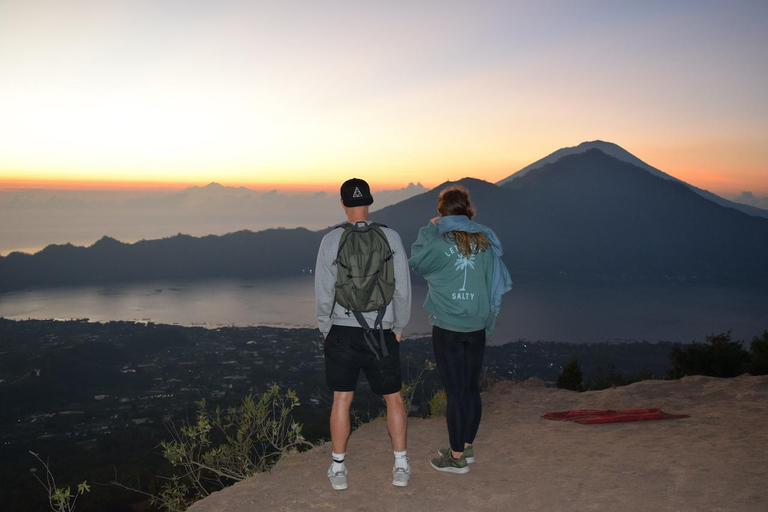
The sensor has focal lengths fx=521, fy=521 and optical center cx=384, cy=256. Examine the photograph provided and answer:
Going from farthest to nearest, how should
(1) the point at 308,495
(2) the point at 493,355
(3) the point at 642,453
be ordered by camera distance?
(2) the point at 493,355
(3) the point at 642,453
(1) the point at 308,495

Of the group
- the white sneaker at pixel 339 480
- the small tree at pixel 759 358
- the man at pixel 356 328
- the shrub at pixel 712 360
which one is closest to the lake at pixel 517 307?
the shrub at pixel 712 360

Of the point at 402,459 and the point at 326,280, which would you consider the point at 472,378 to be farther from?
the point at 326,280

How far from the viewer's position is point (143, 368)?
6347 centimetres

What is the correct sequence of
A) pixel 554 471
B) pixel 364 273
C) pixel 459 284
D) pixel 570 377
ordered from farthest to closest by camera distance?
pixel 570 377, pixel 554 471, pixel 459 284, pixel 364 273

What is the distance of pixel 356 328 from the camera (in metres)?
2.85

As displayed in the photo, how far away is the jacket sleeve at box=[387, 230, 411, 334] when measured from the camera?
9.46 ft

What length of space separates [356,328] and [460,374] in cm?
73

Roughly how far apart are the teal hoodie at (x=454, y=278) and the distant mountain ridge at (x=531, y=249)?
443 feet

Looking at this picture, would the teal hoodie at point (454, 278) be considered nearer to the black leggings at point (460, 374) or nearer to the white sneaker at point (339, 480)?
the black leggings at point (460, 374)

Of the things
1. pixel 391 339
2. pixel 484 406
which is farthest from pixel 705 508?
pixel 484 406

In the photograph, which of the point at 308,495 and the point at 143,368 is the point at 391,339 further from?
the point at 143,368

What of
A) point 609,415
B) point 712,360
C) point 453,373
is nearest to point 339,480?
point 453,373

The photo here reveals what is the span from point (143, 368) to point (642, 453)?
68.6 m

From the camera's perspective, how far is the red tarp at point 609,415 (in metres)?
4.46
